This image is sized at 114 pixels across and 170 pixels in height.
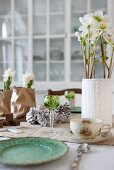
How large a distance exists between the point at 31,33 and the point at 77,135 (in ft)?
7.57

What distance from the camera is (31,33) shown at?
3.03 m

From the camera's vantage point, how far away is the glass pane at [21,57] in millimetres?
3094

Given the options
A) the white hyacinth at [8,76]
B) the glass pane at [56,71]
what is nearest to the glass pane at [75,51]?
the glass pane at [56,71]

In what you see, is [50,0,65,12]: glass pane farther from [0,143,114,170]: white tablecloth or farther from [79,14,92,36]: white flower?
[0,143,114,170]: white tablecloth

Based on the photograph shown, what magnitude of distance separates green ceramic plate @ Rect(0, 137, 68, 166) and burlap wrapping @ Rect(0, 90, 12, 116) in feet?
1.70

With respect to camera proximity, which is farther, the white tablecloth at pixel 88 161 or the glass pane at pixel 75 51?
the glass pane at pixel 75 51

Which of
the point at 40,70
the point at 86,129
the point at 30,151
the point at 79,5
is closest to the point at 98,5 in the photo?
the point at 79,5

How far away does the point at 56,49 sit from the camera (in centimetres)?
301

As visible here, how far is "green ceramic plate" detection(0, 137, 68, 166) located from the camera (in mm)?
673

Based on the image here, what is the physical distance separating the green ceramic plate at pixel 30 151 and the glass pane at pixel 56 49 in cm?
221

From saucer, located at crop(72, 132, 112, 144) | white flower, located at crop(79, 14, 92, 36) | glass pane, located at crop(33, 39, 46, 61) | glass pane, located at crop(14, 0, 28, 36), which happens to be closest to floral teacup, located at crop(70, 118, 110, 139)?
saucer, located at crop(72, 132, 112, 144)

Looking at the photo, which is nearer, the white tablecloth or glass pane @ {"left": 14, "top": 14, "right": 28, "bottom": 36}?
the white tablecloth

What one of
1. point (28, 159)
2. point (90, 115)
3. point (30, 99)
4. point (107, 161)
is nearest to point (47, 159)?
point (28, 159)

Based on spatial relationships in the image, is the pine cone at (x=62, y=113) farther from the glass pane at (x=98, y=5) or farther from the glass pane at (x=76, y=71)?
the glass pane at (x=98, y=5)
